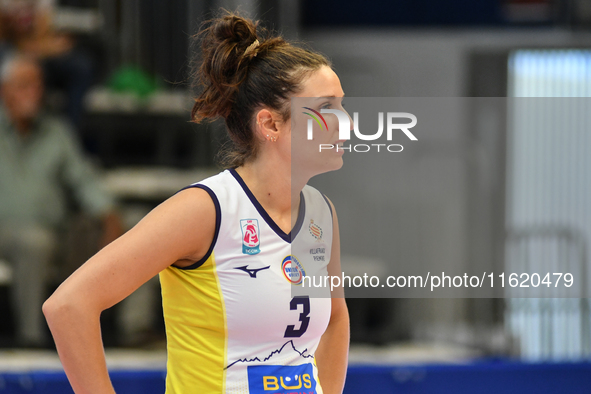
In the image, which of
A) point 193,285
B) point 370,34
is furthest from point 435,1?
point 193,285

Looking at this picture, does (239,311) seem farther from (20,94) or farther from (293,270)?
(20,94)

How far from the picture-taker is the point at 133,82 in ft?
10.1

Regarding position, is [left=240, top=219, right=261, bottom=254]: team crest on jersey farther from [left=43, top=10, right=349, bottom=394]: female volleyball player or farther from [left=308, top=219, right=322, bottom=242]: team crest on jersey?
[left=308, top=219, right=322, bottom=242]: team crest on jersey

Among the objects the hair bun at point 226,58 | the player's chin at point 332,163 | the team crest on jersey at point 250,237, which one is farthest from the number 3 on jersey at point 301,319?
the hair bun at point 226,58

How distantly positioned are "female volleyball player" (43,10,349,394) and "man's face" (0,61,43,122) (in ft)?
6.07

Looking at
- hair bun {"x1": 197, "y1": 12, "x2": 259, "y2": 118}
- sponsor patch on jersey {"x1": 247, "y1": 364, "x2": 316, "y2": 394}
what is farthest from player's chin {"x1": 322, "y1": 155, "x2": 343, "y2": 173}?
sponsor patch on jersey {"x1": 247, "y1": 364, "x2": 316, "y2": 394}

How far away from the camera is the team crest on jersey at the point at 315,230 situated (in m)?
1.21

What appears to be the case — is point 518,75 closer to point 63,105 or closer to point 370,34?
point 370,34

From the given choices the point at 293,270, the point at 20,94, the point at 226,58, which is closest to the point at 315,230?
the point at 293,270

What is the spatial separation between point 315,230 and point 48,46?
7.35ft

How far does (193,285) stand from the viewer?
107cm

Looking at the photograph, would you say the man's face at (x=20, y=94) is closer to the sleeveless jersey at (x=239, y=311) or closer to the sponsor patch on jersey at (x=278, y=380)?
the sleeveless jersey at (x=239, y=311)

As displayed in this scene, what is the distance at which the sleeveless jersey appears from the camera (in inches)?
42.1

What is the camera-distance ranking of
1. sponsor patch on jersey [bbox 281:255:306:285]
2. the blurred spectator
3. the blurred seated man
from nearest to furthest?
sponsor patch on jersey [bbox 281:255:306:285], the blurred seated man, the blurred spectator
